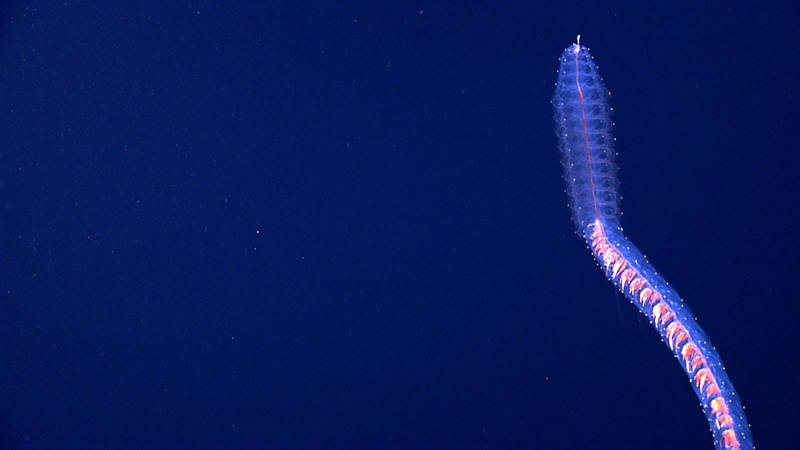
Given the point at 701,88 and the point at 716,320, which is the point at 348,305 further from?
the point at 701,88

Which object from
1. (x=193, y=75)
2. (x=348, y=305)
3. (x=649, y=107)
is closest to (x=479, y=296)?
(x=348, y=305)

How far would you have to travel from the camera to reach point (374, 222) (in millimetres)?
2393

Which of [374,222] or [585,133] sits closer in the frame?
[585,133]

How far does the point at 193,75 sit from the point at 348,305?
1.04 m

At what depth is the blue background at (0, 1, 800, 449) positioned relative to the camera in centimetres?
230

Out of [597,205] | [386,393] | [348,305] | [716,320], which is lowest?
[386,393]

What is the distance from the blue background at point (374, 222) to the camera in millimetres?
2303

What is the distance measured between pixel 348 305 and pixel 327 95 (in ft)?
2.57

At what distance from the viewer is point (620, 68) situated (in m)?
2.28

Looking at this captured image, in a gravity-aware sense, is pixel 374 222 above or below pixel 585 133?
below

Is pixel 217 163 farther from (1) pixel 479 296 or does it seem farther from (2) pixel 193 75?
(1) pixel 479 296

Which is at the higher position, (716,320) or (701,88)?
(701,88)

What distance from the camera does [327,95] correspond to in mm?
2383

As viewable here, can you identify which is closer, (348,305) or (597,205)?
(597,205)
